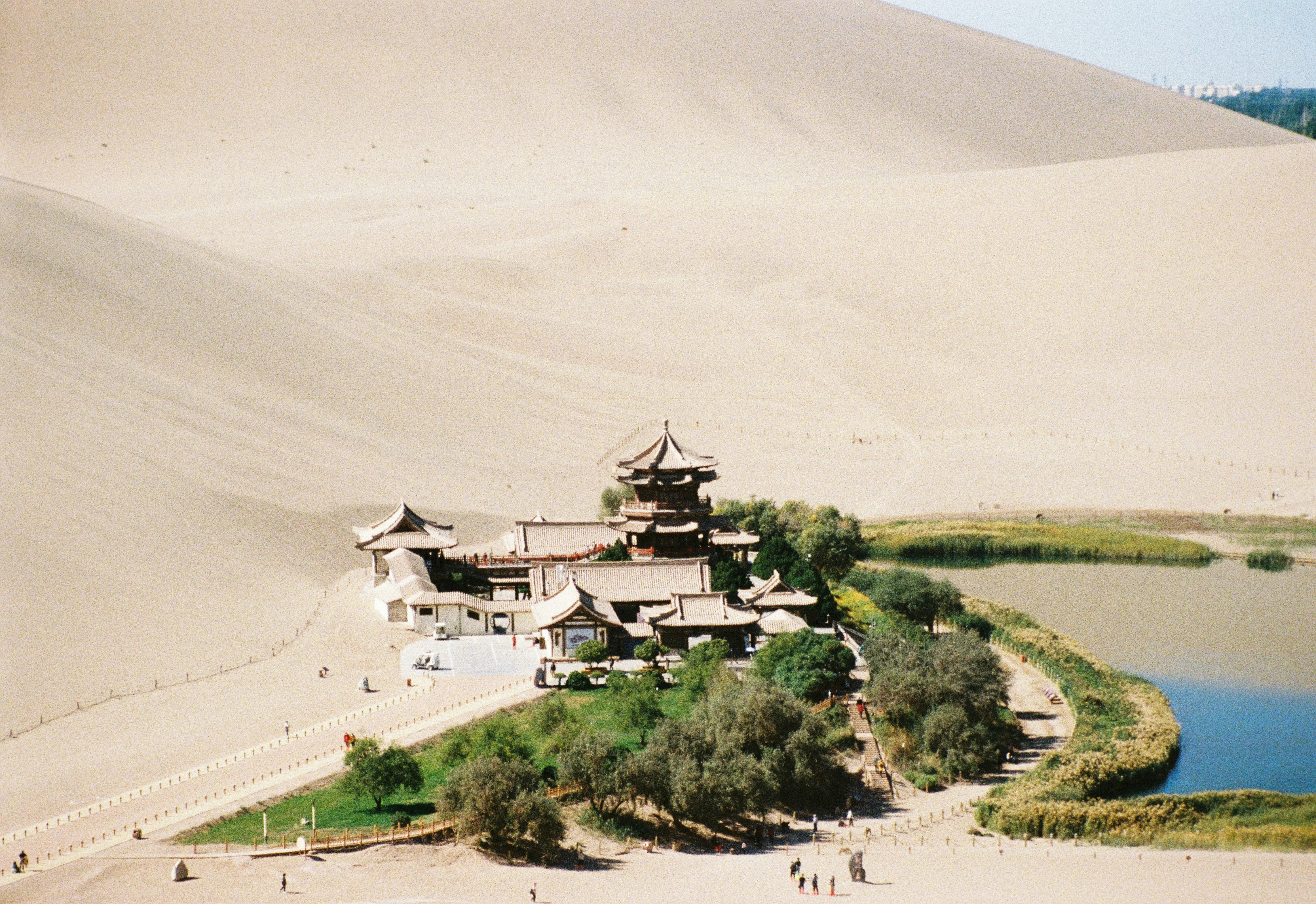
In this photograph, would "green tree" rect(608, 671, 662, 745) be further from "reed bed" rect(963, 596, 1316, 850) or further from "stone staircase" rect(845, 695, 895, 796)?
"reed bed" rect(963, 596, 1316, 850)

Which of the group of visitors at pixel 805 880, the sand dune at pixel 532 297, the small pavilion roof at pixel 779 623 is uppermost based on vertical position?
the sand dune at pixel 532 297

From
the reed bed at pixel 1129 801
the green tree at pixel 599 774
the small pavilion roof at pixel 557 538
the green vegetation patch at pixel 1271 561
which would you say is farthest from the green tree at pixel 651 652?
the green vegetation patch at pixel 1271 561

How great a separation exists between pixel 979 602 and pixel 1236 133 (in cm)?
12838

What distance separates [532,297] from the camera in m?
88.2

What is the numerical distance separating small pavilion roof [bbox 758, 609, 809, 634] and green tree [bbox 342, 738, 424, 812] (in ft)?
43.6

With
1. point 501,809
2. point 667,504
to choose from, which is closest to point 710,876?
point 501,809

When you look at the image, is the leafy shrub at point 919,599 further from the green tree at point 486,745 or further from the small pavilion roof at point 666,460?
the green tree at point 486,745

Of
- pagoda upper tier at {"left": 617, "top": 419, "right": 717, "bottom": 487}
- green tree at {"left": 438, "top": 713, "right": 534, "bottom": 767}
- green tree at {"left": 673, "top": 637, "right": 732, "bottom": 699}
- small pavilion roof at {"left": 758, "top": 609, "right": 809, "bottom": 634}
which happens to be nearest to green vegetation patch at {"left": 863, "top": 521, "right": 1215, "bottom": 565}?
pagoda upper tier at {"left": 617, "top": 419, "right": 717, "bottom": 487}

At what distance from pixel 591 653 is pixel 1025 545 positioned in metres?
23.2

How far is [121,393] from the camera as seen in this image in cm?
5600

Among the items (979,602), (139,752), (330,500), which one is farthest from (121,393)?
(979,602)

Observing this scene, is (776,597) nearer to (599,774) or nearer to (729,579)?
(729,579)

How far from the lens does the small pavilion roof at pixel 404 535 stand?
164 feet

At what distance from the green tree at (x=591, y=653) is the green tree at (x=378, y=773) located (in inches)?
376
